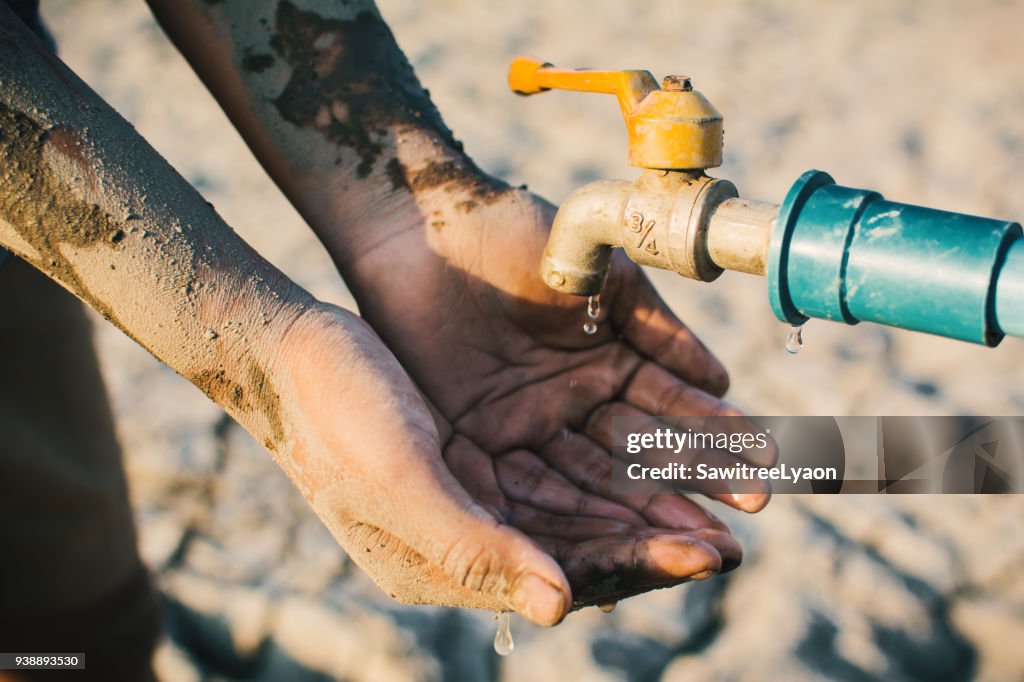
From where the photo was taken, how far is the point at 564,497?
1501mm

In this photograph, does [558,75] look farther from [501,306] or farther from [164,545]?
[164,545]

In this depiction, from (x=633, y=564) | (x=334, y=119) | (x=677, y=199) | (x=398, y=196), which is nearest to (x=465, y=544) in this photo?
(x=633, y=564)

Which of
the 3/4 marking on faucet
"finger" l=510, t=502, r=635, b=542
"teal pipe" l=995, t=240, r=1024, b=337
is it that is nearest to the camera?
"teal pipe" l=995, t=240, r=1024, b=337

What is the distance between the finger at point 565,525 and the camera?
4.53 ft

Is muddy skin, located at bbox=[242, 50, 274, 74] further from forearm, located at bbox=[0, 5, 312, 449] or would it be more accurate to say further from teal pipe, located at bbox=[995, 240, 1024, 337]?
teal pipe, located at bbox=[995, 240, 1024, 337]

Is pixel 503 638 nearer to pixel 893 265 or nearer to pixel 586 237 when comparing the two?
pixel 586 237

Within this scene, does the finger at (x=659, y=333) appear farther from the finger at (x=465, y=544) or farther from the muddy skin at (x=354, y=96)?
the finger at (x=465, y=544)

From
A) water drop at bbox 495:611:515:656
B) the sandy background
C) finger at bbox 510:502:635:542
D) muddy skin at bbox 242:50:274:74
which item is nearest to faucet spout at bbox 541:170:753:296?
finger at bbox 510:502:635:542

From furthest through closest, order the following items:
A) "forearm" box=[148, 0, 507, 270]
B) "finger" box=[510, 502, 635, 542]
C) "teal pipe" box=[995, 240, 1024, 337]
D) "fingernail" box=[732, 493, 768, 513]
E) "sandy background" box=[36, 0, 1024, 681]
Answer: "sandy background" box=[36, 0, 1024, 681] < "forearm" box=[148, 0, 507, 270] < "fingernail" box=[732, 493, 768, 513] < "finger" box=[510, 502, 635, 542] < "teal pipe" box=[995, 240, 1024, 337]

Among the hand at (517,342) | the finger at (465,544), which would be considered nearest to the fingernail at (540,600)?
the finger at (465,544)

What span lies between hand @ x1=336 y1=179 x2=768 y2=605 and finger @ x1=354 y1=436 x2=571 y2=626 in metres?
0.37

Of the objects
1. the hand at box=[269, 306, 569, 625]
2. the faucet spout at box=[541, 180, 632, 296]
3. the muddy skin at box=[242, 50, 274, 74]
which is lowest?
the hand at box=[269, 306, 569, 625]

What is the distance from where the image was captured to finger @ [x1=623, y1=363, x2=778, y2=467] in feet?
5.14

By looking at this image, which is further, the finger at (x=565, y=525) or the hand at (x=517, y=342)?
the hand at (x=517, y=342)
